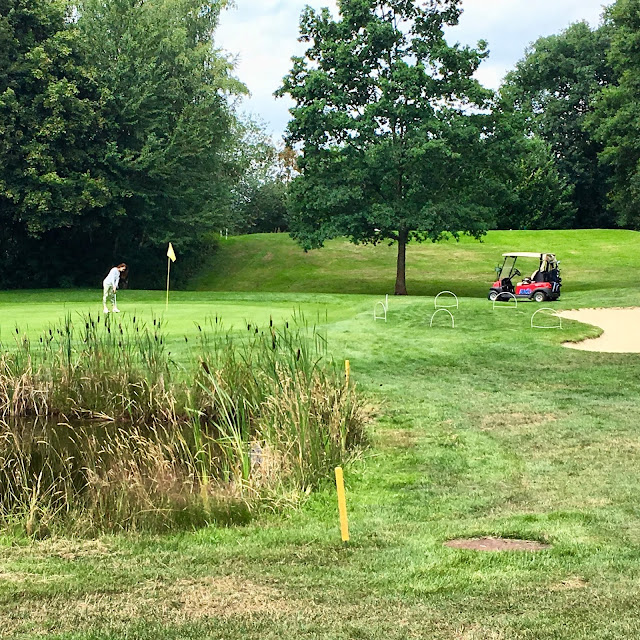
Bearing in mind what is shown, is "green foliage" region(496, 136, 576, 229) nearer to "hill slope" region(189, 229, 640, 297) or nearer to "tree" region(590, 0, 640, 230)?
"hill slope" region(189, 229, 640, 297)

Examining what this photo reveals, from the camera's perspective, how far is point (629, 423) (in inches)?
372

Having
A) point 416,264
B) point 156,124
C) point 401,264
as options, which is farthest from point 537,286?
point 156,124

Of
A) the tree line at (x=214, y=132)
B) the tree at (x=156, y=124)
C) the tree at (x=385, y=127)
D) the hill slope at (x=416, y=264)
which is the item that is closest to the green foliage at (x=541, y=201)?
the hill slope at (x=416, y=264)

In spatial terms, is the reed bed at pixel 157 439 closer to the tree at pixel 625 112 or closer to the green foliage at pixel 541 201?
the tree at pixel 625 112

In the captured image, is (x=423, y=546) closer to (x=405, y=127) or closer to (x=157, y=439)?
(x=157, y=439)

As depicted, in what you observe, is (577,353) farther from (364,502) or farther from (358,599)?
(358,599)

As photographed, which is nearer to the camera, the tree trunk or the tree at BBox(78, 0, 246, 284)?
the tree trunk

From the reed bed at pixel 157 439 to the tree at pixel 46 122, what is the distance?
21502 mm

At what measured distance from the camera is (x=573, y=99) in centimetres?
5522

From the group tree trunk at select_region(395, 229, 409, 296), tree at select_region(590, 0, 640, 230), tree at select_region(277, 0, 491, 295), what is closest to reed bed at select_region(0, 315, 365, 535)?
tree at select_region(277, 0, 491, 295)

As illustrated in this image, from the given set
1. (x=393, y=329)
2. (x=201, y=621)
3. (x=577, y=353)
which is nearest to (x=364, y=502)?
(x=201, y=621)

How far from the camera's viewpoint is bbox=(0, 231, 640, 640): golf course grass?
163 inches

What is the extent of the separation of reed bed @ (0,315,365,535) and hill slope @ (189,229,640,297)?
83.4 ft

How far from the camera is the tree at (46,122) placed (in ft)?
99.2
